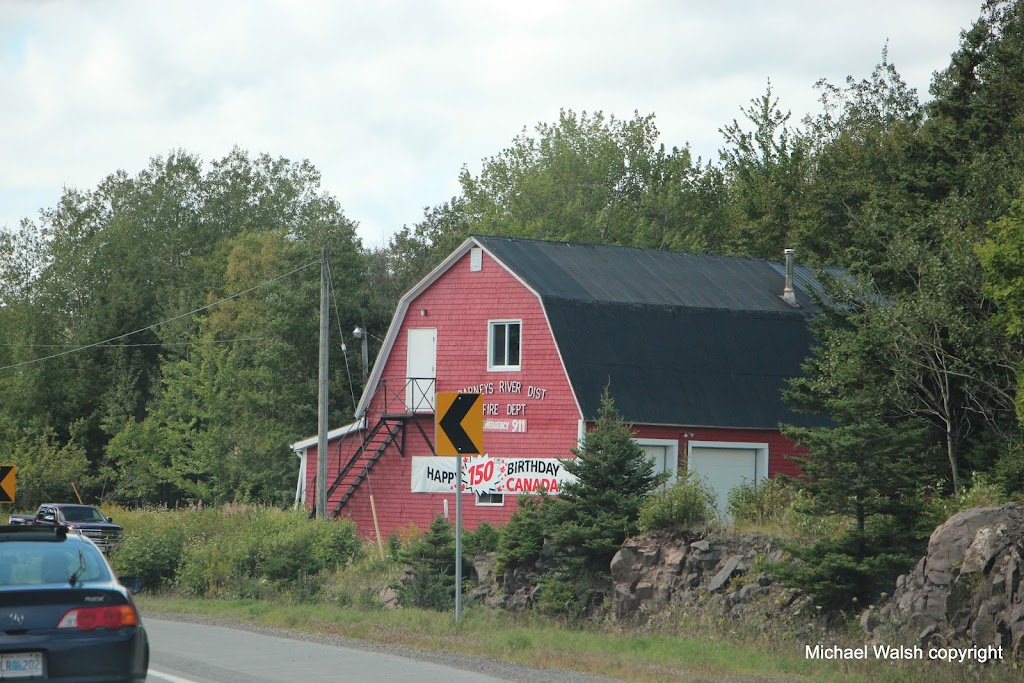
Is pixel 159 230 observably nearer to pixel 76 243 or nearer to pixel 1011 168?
pixel 76 243

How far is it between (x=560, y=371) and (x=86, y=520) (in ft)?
50.3

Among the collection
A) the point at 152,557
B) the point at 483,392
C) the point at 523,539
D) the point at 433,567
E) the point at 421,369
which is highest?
the point at 421,369

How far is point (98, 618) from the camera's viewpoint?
9617 millimetres

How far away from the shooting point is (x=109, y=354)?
65312 millimetres

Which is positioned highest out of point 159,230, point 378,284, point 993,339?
point 159,230

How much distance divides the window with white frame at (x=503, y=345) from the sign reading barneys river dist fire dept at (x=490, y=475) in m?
2.52

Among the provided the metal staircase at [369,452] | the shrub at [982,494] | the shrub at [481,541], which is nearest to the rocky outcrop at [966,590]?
the shrub at [982,494]

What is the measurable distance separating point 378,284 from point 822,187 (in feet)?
76.4

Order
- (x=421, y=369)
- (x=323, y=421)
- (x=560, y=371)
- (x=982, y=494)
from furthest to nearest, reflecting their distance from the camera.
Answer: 1. (x=421, y=369)
2. (x=323, y=421)
3. (x=560, y=371)
4. (x=982, y=494)

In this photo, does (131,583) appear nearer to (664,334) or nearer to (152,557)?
(152,557)

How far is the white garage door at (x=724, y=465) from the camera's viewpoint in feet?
111

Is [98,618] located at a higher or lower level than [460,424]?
lower

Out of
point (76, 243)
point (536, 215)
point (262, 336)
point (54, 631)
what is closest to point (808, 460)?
point (54, 631)

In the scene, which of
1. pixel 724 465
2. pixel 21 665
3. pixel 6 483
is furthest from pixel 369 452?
pixel 21 665
